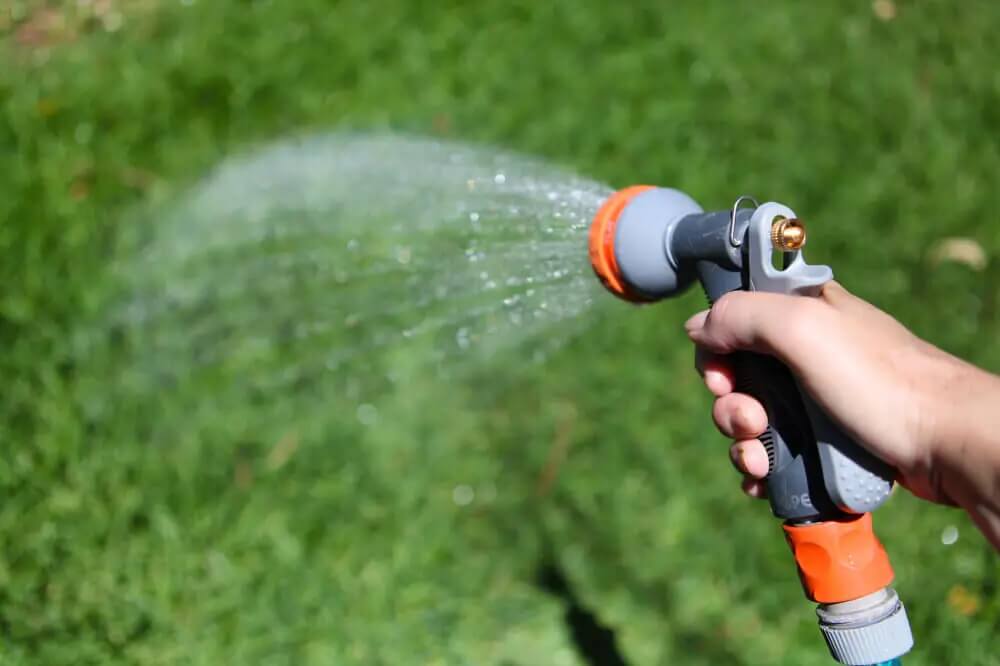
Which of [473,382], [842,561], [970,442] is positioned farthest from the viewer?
[473,382]

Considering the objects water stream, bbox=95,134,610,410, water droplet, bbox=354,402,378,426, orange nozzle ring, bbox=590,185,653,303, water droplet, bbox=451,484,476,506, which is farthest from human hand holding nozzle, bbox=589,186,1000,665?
water droplet, bbox=354,402,378,426

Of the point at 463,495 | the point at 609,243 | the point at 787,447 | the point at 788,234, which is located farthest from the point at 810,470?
the point at 463,495

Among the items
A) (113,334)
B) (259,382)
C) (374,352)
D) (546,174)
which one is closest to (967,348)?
(546,174)

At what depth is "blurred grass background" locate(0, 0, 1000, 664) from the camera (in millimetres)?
2180

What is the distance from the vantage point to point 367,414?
2.54 meters

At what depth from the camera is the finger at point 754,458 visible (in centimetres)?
147

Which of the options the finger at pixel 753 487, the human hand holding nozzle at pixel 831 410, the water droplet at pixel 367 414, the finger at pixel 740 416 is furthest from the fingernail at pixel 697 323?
the water droplet at pixel 367 414

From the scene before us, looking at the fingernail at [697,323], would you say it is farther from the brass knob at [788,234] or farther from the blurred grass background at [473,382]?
the blurred grass background at [473,382]

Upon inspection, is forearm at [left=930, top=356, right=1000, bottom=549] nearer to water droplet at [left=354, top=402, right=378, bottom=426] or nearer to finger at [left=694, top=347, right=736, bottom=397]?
finger at [left=694, top=347, right=736, bottom=397]

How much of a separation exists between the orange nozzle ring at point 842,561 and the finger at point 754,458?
0.10m

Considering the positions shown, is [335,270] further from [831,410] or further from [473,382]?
[831,410]

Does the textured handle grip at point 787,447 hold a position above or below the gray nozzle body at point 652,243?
below

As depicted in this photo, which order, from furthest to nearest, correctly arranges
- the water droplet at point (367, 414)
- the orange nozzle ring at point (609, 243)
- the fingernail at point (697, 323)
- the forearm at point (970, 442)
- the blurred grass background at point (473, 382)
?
1. the water droplet at point (367, 414)
2. the blurred grass background at point (473, 382)
3. the orange nozzle ring at point (609, 243)
4. the fingernail at point (697, 323)
5. the forearm at point (970, 442)

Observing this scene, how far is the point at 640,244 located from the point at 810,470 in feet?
1.36
